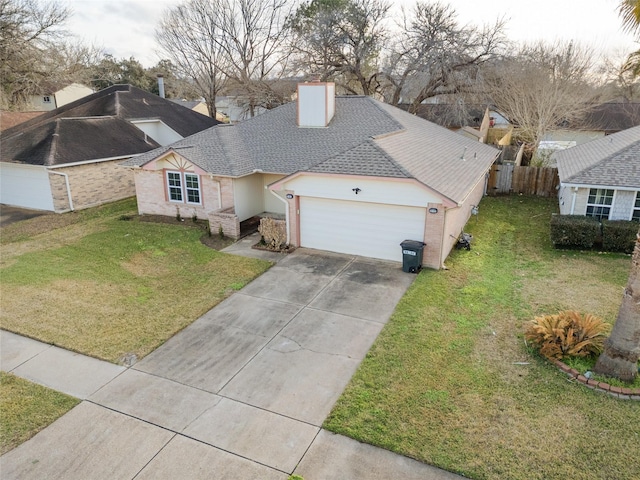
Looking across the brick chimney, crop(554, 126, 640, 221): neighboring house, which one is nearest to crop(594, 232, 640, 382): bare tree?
crop(554, 126, 640, 221): neighboring house

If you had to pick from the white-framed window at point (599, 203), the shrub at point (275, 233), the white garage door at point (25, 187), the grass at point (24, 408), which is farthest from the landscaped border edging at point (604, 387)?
the white garage door at point (25, 187)

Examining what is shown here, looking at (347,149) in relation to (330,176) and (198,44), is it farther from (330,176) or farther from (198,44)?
(198,44)

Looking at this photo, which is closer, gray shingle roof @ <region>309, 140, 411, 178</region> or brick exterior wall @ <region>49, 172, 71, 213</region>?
Result: gray shingle roof @ <region>309, 140, 411, 178</region>

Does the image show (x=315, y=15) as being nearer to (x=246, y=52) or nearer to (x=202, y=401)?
(x=246, y=52)

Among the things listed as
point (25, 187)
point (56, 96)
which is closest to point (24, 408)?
point (25, 187)

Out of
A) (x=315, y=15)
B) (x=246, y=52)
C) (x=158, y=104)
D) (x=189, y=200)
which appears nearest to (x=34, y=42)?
(x=158, y=104)

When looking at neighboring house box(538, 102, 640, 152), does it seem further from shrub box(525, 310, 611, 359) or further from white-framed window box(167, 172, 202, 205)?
shrub box(525, 310, 611, 359)

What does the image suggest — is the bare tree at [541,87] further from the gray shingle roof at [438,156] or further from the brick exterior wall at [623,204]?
the brick exterior wall at [623,204]
